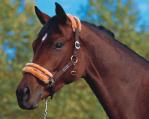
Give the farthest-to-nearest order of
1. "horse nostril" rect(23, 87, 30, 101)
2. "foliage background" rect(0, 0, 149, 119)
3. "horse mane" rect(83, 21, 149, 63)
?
"foliage background" rect(0, 0, 149, 119) < "horse mane" rect(83, 21, 149, 63) < "horse nostril" rect(23, 87, 30, 101)

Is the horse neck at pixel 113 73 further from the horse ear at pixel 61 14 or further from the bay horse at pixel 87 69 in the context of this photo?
the horse ear at pixel 61 14

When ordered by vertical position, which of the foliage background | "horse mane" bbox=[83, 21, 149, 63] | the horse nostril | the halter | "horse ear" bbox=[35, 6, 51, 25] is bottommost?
the horse nostril

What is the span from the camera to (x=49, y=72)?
16.2ft

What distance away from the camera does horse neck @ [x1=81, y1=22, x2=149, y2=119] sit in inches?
194

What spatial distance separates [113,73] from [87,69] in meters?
0.27

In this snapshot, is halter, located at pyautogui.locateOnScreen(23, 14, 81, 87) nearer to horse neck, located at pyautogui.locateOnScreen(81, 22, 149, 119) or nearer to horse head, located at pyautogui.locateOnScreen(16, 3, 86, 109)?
horse head, located at pyautogui.locateOnScreen(16, 3, 86, 109)

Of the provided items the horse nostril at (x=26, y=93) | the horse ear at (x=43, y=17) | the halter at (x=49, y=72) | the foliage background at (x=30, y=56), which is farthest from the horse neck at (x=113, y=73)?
the foliage background at (x=30, y=56)

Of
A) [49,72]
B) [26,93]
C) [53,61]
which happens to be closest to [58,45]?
[53,61]

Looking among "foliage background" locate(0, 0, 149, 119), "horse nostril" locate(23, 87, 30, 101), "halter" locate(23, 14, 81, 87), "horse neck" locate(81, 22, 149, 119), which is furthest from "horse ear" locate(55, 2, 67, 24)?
"foliage background" locate(0, 0, 149, 119)

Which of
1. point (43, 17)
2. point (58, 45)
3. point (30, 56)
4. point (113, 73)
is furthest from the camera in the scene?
point (30, 56)

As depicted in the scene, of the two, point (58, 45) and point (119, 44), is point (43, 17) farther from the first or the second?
point (119, 44)

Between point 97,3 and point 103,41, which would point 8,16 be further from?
point 103,41

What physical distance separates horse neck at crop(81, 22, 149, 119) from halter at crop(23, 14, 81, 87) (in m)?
0.10

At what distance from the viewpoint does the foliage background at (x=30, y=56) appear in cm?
2433
